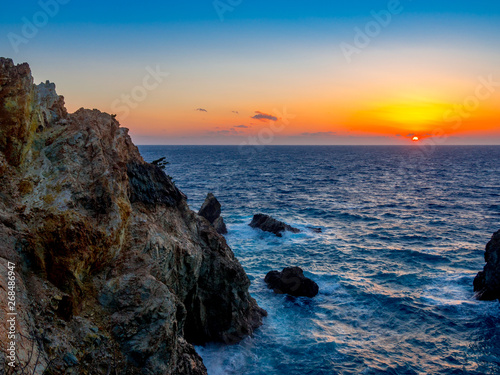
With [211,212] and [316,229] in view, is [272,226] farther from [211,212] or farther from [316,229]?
[211,212]

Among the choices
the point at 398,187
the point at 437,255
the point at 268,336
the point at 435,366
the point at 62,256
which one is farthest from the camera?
the point at 398,187

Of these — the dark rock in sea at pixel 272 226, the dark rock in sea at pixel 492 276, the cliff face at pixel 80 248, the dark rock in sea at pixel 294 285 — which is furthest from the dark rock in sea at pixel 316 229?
the cliff face at pixel 80 248

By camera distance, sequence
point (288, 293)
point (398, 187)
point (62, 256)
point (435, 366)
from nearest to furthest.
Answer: point (62, 256), point (435, 366), point (288, 293), point (398, 187)

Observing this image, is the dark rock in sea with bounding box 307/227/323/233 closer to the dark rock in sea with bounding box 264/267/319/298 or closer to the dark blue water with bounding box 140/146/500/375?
the dark blue water with bounding box 140/146/500/375

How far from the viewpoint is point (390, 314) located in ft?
94.1

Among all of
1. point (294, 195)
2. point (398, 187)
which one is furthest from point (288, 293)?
point (398, 187)

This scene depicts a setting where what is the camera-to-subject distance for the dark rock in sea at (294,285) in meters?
31.2

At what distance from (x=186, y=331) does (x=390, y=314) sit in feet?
55.4

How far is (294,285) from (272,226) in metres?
17.5

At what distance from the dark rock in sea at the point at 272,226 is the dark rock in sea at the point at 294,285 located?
15240 millimetres

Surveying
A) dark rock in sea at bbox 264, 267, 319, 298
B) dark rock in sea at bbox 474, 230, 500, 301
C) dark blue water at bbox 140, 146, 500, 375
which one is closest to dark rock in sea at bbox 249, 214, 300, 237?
dark blue water at bbox 140, 146, 500, 375

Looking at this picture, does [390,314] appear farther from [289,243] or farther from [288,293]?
[289,243]

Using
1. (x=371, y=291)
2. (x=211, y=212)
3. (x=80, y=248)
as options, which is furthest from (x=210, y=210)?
(x=80, y=248)

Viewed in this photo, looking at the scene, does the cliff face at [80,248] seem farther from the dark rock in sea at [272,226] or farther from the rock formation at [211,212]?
the dark rock in sea at [272,226]
